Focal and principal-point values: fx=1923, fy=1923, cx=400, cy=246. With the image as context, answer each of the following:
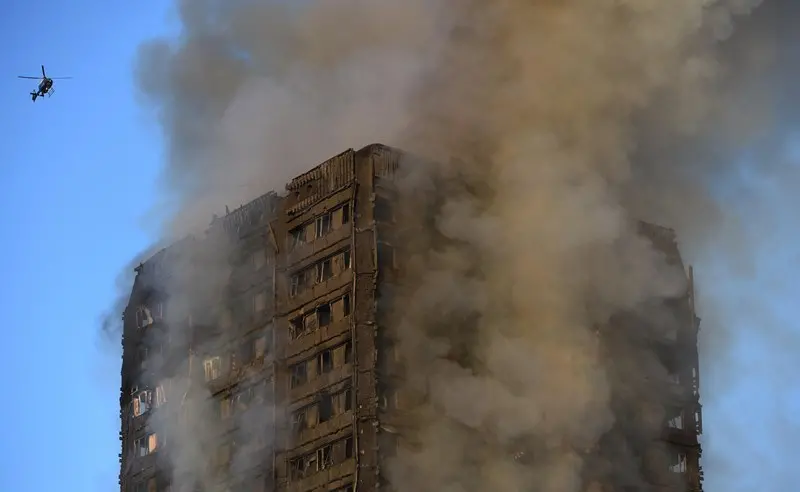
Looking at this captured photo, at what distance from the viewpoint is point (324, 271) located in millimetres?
108312

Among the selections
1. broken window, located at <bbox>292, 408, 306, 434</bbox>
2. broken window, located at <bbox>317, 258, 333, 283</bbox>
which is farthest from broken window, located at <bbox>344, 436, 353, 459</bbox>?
broken window, located at <bbox>317, 258, 333, 283</bbox>

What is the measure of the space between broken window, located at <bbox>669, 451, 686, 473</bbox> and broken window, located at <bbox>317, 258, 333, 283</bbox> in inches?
911

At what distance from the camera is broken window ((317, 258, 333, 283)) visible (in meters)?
108

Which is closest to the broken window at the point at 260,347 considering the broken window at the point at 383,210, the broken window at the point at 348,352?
the broken window at the point at 348,352

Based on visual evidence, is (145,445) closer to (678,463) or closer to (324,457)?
(324,457)

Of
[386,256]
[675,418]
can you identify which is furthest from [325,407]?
[675,418]

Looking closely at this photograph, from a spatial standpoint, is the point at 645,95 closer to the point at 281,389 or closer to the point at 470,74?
the point at 470,74

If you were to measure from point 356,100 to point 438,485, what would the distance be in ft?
77.5

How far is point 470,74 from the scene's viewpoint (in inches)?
4141

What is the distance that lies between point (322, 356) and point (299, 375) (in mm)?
2200

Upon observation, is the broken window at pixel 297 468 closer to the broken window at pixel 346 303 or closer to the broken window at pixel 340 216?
the broken window at pixel 346 303

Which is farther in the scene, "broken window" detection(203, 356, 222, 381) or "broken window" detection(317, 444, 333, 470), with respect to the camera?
"broken window" detection(203, 356, 222, 381)

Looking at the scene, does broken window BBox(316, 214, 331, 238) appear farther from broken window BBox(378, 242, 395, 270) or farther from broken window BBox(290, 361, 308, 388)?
broken window BBox(290, 361, 308, 388)

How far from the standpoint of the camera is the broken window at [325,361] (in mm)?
106062
